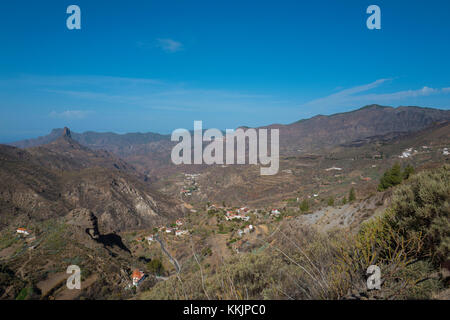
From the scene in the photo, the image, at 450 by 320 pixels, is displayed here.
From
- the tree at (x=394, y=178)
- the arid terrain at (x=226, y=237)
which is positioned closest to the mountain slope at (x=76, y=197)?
the arid terrain at (x=226, y=237)

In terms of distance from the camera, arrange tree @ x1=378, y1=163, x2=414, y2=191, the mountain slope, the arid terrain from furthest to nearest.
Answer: the mountain slope → tree @ x1=378, y1=163, x2=414, y2=191 → the arid terrain

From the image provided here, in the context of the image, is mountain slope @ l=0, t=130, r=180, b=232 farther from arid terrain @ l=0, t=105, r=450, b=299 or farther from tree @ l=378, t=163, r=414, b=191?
tree @ l=378, t=163, r=414, b=191

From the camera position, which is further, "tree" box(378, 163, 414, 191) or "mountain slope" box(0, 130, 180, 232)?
"mountain slope" box(0, 130, 180, 232)

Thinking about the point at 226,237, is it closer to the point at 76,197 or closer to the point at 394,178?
the point at 394,178

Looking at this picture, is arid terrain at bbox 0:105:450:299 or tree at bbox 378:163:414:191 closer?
arid terrain at bbox 0:105:450:299

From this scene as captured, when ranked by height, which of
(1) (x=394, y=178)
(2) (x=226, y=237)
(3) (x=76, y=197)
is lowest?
(2) (x=226, y=237)

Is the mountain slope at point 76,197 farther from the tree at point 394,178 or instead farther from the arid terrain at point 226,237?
the tree at point 394,178

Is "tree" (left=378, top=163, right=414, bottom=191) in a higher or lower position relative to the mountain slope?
higher

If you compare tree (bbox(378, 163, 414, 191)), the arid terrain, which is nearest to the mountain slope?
the arid terrain

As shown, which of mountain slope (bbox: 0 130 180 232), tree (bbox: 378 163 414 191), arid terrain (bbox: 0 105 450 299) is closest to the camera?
arid terrain (bbox: 0 105 450 299)

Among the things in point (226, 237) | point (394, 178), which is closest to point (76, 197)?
point (226, 237)
